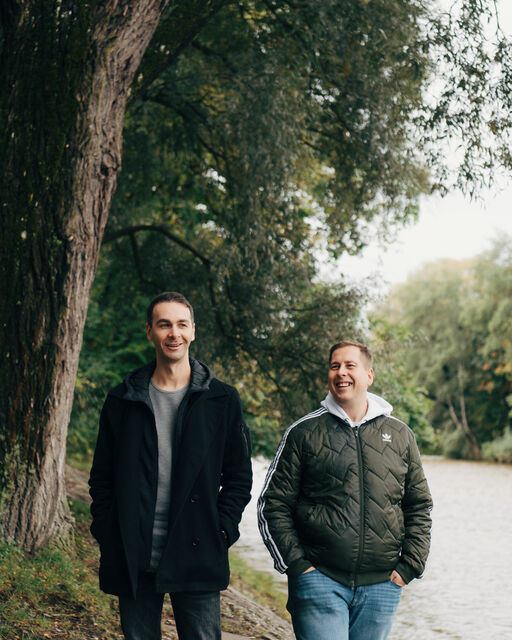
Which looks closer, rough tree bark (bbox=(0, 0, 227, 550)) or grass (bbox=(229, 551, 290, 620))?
rough tree bark (bbox=(0, 0, 227, 550))

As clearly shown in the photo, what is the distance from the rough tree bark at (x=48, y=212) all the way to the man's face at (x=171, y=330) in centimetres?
337

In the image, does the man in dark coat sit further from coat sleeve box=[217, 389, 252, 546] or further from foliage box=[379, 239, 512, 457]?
foliage box=[379, 239, 512, 457]

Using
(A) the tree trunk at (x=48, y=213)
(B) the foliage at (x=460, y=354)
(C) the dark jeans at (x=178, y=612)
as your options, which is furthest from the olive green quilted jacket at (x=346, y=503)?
(B) the foliage at (x=460, y=354)

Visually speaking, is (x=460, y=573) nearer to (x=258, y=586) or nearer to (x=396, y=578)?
(x=258, y=586)

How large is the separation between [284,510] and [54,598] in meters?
3.14

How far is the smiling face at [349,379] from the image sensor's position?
3.77 metres

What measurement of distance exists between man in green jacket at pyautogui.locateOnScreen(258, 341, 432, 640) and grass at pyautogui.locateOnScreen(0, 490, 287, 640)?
2534 mm

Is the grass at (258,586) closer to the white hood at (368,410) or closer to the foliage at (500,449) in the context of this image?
the white hood at (368,410)

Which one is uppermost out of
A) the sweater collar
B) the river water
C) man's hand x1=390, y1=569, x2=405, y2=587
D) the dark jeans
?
the sweater collar

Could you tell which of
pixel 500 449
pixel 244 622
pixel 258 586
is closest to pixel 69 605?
pixel 244 622

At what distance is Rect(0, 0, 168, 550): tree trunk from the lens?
666 cm

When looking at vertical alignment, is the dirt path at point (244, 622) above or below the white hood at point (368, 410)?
below

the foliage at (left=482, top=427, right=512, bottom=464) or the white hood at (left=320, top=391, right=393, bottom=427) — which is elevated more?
the white hood at (left=320, top=391, right=393, bottom=427)

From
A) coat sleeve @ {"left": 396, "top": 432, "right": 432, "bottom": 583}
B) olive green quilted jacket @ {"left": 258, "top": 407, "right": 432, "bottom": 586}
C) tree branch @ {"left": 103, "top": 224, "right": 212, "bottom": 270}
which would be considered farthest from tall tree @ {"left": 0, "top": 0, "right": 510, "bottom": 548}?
coat sleeve @ {"left": 396, "top": 432, "right": 432, "bottom": 583}
